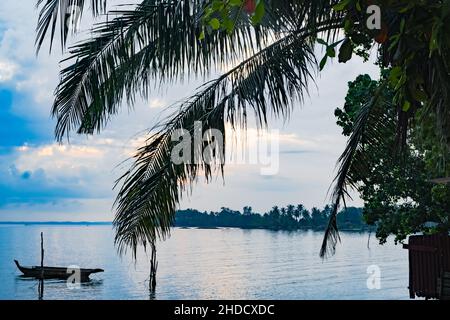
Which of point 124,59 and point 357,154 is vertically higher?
point 124,59

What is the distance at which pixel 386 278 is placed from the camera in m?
52.5

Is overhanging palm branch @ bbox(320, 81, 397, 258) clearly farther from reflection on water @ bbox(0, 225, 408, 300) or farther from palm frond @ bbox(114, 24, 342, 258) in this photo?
reflection on water @ bbox(0, 225, 408, 300)

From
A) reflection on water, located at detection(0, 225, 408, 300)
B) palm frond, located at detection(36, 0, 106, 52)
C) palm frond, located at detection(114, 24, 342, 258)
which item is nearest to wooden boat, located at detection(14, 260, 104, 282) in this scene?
reflection on water, located at detection(0, 225, 408, 300)

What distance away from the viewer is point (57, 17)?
4.85 meters

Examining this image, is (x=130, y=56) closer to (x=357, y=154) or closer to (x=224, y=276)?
(x=357, y=154)

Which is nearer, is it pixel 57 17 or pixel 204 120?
pixel 57 17

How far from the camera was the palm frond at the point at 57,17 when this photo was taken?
4.81m

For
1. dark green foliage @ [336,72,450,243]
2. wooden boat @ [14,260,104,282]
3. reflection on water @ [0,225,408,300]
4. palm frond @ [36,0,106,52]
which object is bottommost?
reflection on water @ [0,225,408,300]

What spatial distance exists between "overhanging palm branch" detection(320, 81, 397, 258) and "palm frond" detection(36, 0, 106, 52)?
3.28 metres

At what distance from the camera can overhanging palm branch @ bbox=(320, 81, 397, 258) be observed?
22.7 ft

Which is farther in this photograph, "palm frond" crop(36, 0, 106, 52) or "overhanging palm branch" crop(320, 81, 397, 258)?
"overhanging palm branch" crop(320, 81, 397, 258)

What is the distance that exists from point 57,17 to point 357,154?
365 centimetres

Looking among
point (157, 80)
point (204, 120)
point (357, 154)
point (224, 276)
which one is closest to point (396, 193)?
point (357, 154)

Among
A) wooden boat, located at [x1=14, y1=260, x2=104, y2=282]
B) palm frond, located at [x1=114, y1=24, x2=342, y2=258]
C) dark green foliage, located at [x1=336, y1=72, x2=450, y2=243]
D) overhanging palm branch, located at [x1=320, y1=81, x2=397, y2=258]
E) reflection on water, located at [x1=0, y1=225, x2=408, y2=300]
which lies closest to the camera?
palm frond, located at [x1=114, y1=24, x2=342, y2=258]
